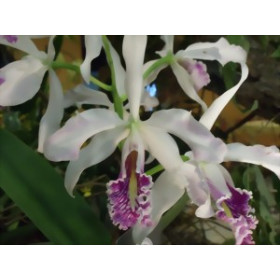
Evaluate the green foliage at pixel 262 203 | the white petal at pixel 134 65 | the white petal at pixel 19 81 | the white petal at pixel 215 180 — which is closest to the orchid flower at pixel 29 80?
the white petal at pixel 19 81

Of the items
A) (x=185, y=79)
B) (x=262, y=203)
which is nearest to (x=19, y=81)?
(x=185, y=79)

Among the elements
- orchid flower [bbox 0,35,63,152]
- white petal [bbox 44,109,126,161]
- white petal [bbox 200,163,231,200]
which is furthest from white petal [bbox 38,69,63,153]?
white petal [bbox 200,163,231,200]

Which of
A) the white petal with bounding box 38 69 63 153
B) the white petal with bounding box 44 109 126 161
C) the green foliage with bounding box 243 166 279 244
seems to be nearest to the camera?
the white petal with bounding box 44 109 126 161

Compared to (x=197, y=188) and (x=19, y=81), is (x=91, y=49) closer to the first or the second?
(x=19, y=81)

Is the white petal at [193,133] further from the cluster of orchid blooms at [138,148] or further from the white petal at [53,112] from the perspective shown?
the white petal at [53,112]

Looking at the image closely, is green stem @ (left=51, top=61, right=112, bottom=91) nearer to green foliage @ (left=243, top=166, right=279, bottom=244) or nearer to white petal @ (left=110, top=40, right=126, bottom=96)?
white petal @ (left=110, top=40, right=126, bottom=96)

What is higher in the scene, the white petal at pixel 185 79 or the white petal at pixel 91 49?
the white petal at pixel 91 49
